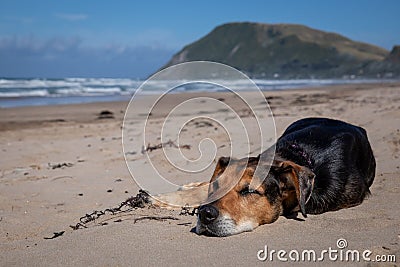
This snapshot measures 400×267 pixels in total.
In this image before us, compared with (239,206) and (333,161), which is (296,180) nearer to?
(239,206)

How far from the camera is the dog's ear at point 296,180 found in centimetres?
413

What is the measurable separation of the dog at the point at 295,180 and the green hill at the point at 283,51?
8197cm

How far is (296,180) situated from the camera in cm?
415

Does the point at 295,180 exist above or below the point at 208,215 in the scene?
above

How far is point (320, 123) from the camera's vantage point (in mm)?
6035

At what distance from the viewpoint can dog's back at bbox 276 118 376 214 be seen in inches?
182

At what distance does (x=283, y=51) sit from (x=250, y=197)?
436 ft

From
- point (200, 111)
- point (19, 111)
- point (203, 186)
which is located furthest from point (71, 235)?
point (19, 111)

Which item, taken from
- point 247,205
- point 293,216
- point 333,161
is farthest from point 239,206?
point 333,161

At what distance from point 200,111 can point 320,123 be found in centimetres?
1140

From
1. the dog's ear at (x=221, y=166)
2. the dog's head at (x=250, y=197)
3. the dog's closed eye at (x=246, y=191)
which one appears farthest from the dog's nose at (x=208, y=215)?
the dog's ear at (x=221, y=166)

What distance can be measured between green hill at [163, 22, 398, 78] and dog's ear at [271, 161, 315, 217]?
83195 millimetres

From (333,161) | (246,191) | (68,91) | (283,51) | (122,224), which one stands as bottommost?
(122,224)

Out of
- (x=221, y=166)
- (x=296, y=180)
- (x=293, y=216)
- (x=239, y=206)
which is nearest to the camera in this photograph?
(x=239, y=206)
